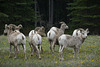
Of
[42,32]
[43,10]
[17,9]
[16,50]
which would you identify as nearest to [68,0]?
[43,10]

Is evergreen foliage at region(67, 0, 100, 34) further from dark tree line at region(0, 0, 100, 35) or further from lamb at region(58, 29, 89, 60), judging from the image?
lamb at region(58, 29, 89, 60)

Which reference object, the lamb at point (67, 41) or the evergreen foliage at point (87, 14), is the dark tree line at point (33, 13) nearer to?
the evergreen foliage at point (87, 14)

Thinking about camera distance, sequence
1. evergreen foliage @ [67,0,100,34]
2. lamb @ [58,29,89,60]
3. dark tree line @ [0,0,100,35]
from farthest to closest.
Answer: evergreen foliage @ [67,0,100,34] < dark tree line @ [0,0,100,35] < lamb @ [58,29,89,60]

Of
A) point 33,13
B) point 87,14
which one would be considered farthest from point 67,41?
point 87,14

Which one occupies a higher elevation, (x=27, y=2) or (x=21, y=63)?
(x=27, y=2)

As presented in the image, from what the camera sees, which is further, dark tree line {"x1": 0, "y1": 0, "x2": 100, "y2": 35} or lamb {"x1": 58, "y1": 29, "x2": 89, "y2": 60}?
dark tree line {"x1": 0, "y1": 0, "x2": 100, "y2": 35}

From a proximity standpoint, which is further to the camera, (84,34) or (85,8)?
(85,8)

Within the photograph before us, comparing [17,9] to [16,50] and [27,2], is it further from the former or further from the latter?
[16,50]

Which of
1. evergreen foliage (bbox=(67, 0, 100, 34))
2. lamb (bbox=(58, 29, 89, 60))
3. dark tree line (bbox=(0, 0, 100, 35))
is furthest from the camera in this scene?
evergreen foliage (bbox=(67, 0, 100, 34))

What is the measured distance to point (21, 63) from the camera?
35.5 feet

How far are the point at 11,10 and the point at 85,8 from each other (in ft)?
31.8

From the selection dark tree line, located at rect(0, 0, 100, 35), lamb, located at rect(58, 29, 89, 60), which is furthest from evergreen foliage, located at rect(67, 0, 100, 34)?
lamb, located at rect(58, 29, 89, 60)

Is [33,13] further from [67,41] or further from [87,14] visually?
[67,41]

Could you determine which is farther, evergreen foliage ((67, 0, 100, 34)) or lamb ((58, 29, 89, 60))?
evergreen foliage ((67, 0, 100, 34))
